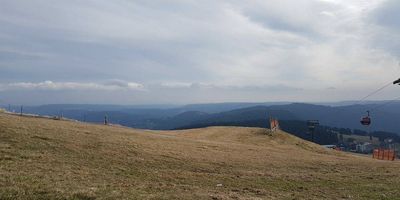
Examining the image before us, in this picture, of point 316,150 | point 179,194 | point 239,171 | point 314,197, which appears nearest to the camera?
point 179,194

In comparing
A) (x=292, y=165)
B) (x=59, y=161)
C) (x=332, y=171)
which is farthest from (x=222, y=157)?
(x=59, y=161)

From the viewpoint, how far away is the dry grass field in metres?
18.7

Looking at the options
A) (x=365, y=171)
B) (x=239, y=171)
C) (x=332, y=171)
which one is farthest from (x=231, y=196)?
(x=365, y=171)

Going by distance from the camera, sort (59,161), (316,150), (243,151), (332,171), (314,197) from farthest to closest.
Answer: (316,150) < (243,151) < (332,171) < (59,161) < (314,197)

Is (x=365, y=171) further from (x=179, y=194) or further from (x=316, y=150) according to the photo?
(x=316, y=150)

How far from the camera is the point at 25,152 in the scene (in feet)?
84.3

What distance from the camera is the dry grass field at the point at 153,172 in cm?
1867

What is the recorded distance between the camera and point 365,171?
33.6 m

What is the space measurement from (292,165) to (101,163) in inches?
591

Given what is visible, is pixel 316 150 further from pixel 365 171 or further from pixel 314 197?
pixel 314 197

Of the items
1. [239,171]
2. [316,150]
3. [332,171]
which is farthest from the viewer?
[316,150]

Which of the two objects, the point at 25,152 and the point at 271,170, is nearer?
the point at 25,152

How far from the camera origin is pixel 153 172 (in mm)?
24562

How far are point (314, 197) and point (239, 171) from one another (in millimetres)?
8036
